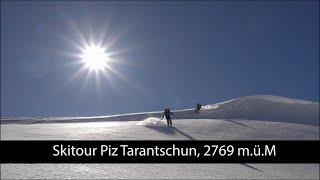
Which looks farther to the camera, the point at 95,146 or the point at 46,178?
the point at 95,146

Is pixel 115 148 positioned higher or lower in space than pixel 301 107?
lower

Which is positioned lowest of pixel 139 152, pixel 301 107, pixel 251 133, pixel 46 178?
pixel 46 178

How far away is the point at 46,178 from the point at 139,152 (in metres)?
2.34

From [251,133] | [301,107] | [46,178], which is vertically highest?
[301,107]

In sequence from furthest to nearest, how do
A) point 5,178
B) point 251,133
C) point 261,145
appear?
point 251,133 < point 261,145 < point 5,178

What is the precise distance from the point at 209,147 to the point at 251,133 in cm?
1442

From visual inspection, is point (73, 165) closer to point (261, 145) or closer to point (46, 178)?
point (46, 178)

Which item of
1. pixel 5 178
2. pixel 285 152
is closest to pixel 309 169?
pixel 285 152

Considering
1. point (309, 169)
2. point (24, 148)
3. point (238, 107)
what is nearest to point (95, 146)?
point (24, 148)

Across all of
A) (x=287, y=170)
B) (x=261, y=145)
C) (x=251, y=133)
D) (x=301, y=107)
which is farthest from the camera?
(x=301, y=107)

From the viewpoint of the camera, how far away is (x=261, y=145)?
9.37 m

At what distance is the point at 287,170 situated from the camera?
11898mm

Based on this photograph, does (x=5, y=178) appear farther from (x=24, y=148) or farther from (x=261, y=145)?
(x=261, y=145)

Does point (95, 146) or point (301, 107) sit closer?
point (95, 146)
